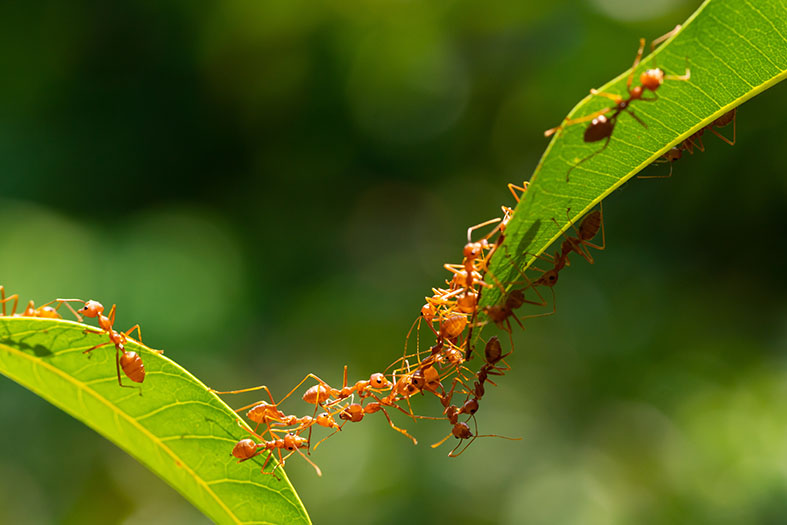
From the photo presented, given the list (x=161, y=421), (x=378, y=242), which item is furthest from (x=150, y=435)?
(x=378, y=242)

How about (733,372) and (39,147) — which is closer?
(733,372)

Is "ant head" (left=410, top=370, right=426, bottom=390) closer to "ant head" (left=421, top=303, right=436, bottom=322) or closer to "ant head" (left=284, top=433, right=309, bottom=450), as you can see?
"ant head" (left=421, top=303, right=436, bottom=322)

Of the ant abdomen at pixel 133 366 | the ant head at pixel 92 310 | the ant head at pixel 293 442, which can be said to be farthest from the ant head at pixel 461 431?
the ant head at pixel 92 310

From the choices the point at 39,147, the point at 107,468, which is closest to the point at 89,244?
the point at 39,147

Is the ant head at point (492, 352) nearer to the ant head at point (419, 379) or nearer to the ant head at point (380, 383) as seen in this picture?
the ant head at point (419, 379)

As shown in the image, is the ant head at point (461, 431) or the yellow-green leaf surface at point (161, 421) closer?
the yellow-green leaf surface at point (161, 421)

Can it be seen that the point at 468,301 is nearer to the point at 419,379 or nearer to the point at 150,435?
the point at 419,379

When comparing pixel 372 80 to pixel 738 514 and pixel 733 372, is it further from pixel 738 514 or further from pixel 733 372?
pixel 738 514

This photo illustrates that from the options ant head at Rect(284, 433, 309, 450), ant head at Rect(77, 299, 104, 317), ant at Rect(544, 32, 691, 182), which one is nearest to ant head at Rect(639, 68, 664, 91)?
ant at Rect(544, 32, 691, 182)
